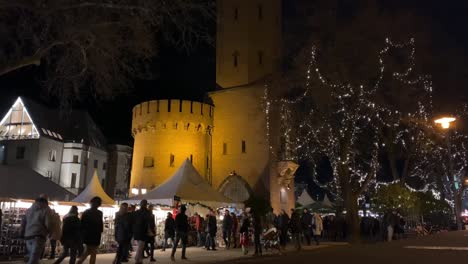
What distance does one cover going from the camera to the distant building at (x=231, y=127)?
33.8 metres

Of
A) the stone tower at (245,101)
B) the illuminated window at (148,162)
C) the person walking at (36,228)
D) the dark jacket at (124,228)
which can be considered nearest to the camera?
the person walking at (36,228)

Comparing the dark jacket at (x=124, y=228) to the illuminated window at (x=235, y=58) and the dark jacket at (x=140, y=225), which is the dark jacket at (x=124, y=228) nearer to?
the dark jacket at (x=140, y=225)

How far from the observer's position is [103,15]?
483 inches

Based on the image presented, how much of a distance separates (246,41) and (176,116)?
310 inches

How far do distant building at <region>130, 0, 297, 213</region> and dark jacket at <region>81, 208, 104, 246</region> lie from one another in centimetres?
2371

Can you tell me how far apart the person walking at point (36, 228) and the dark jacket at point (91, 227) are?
2.48ft

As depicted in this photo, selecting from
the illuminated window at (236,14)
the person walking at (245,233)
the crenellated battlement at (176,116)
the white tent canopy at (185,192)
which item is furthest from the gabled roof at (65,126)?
the person walking at (245,233)

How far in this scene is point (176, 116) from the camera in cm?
3494

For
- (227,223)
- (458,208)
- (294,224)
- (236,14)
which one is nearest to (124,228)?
(227,223)

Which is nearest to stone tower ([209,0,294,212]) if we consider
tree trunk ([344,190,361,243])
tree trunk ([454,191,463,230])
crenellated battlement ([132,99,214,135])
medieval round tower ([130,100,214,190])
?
medieval round tower ([130,100,214,190])

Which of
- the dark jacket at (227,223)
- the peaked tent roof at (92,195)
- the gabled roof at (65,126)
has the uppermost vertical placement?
the gabled roof at (65,126)

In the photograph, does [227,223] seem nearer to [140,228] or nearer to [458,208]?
[140,228]

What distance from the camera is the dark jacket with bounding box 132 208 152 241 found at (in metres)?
11.7

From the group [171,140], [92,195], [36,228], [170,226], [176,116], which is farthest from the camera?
[176,116]
